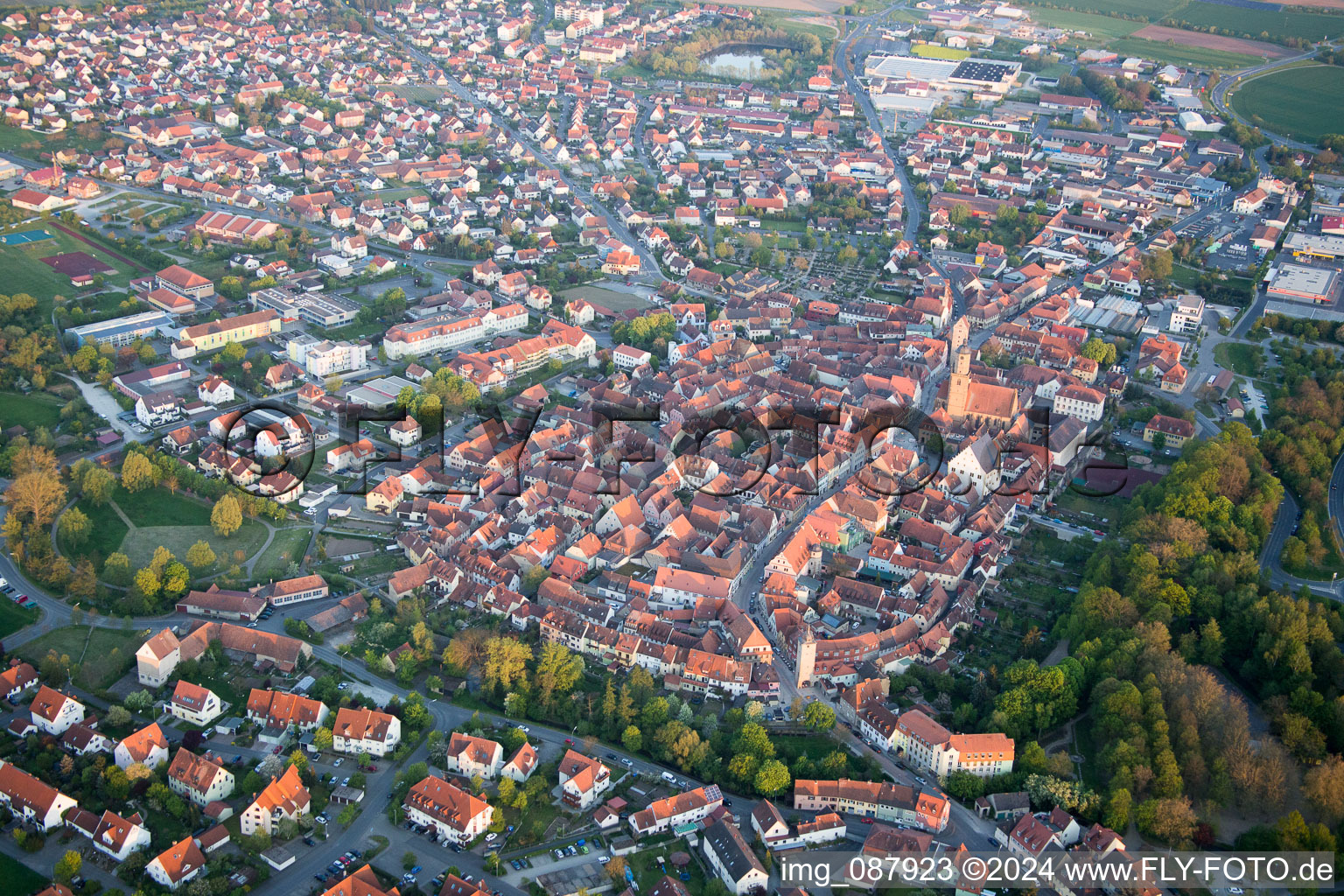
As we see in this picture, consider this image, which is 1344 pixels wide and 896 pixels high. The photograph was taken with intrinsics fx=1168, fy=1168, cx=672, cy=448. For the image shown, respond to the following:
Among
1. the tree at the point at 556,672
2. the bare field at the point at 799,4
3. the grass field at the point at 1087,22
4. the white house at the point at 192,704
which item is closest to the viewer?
the white house at the point at 192,704

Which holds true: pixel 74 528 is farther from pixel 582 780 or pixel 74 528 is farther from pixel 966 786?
pixel 966 786

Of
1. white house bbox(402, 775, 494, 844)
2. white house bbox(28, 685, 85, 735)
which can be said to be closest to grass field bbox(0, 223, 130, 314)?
white house bbox(28, 685, 85, 735)

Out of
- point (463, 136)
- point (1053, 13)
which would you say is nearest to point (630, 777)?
point (463, 136)

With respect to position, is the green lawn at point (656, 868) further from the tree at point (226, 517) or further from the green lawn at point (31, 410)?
the green lawn at point (31, 410)

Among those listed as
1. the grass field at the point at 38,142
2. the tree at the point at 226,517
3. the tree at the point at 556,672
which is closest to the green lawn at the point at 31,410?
the tree at the point at 226,517

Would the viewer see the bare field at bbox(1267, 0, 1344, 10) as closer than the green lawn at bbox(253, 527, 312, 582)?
No

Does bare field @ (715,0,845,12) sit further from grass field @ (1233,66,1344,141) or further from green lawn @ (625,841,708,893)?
green lawn @ (625,841,708,893)
